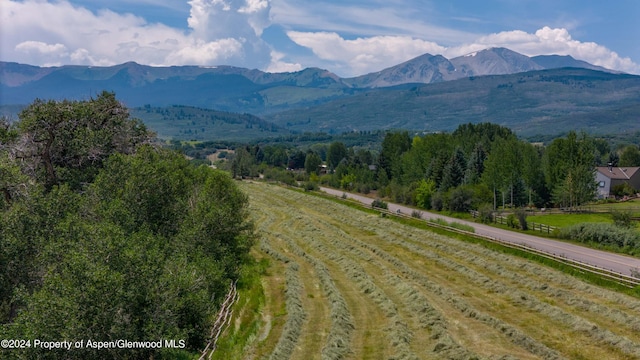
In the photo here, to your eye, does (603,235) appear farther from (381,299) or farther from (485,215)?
(381,299)

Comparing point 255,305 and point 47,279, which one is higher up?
point 47,279

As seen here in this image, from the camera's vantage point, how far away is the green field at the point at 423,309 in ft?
76.9

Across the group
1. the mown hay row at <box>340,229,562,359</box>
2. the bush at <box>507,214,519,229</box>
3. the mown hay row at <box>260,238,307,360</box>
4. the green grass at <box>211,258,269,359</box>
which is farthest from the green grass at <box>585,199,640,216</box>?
the green grass at <box>211,258,269,359</box>

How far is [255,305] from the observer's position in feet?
101

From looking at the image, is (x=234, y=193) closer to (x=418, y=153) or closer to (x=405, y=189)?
(x=405, y=189)

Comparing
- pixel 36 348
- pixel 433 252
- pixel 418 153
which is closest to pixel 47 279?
pixel 36 348

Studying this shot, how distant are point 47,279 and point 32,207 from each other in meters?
7.58

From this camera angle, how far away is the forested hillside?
Result: 64.1 feet

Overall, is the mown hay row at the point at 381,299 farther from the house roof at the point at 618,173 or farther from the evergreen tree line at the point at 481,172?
the house roof at the point at 618,173

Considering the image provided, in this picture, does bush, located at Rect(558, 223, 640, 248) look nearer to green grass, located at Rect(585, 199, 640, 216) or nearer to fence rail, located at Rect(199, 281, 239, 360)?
green grass, located at Rect(585, 199, 640, 216)

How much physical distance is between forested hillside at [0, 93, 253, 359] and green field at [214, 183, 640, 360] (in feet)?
12.6

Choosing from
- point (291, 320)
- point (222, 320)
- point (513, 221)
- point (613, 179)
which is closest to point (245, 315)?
point (222, 320)

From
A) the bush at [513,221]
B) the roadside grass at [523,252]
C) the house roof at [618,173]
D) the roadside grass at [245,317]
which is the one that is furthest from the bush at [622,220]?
the house roof at [618,173]

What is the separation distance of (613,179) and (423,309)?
88853mm
